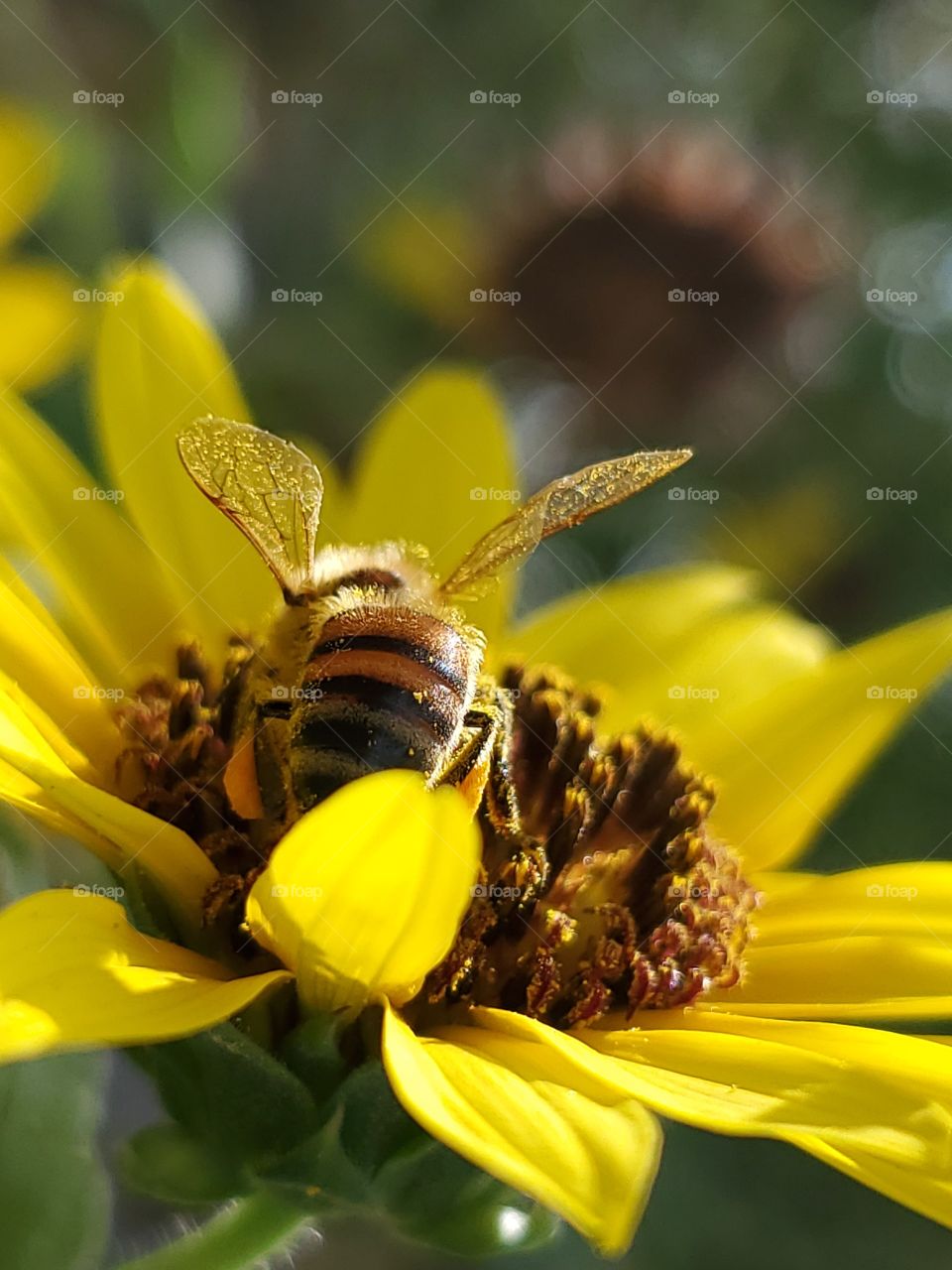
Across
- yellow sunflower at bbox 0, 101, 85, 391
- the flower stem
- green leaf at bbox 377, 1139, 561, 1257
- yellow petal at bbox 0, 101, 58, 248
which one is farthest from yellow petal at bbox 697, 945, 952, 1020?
yellow petal at bbox 0, 101, 58, 248

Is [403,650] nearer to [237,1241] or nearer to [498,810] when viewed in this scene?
[498,810]

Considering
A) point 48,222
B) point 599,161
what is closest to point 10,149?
point 48,222

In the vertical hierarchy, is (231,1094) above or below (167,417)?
below

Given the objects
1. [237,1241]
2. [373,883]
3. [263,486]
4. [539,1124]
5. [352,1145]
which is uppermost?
[263,486]

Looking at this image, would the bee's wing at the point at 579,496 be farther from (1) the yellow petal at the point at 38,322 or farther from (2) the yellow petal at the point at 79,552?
(1) the yellow petal at the point at 38,322

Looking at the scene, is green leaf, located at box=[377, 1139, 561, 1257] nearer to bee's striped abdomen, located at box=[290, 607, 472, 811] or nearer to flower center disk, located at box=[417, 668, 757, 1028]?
flower center disk, located at box=[417, 668, 757, 1028]

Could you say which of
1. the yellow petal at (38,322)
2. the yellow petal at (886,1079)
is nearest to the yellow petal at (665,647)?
the yellow petal at (886,1079)

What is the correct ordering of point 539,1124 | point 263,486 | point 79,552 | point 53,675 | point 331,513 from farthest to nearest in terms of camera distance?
point 331,513 < point 79,552 < point 53,675 < point 263,486 < point 539,1124

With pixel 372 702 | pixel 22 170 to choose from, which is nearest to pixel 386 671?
pixel 372 702
